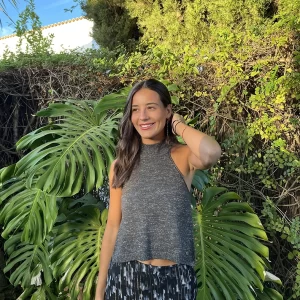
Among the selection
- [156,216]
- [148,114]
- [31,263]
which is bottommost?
[31,263]

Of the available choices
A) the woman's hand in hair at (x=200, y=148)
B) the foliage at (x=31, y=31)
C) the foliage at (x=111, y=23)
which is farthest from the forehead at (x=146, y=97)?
the foliage at (x=111, y=23)

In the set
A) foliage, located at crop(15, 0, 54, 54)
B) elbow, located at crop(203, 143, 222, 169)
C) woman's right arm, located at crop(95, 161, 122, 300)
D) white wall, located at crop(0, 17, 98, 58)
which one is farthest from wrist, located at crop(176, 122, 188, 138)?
white wall, located at crop(0, 17, 98, 58)

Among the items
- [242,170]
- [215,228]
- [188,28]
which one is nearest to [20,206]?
[215,228]

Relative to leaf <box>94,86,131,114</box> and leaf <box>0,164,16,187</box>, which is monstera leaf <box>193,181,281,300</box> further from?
leaf <box>0,164,16,187</box>

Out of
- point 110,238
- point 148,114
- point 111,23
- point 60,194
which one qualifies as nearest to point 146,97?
point 148,114

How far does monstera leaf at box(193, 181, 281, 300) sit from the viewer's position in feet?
6.60

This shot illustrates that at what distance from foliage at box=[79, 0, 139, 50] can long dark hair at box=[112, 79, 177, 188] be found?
19.3ft

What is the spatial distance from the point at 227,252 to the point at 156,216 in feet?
3.06

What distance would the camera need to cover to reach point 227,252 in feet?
6.70

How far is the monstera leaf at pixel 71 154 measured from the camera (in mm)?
1909

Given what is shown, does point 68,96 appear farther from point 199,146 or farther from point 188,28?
point 188,28

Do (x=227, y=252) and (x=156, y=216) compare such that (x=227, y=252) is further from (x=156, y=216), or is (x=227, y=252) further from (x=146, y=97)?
(x=146, y=97)

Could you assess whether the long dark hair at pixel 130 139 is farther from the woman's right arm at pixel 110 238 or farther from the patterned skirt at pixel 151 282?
the patterned skirt at pixel 151 282

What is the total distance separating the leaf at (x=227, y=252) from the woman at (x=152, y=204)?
31.0 inches
